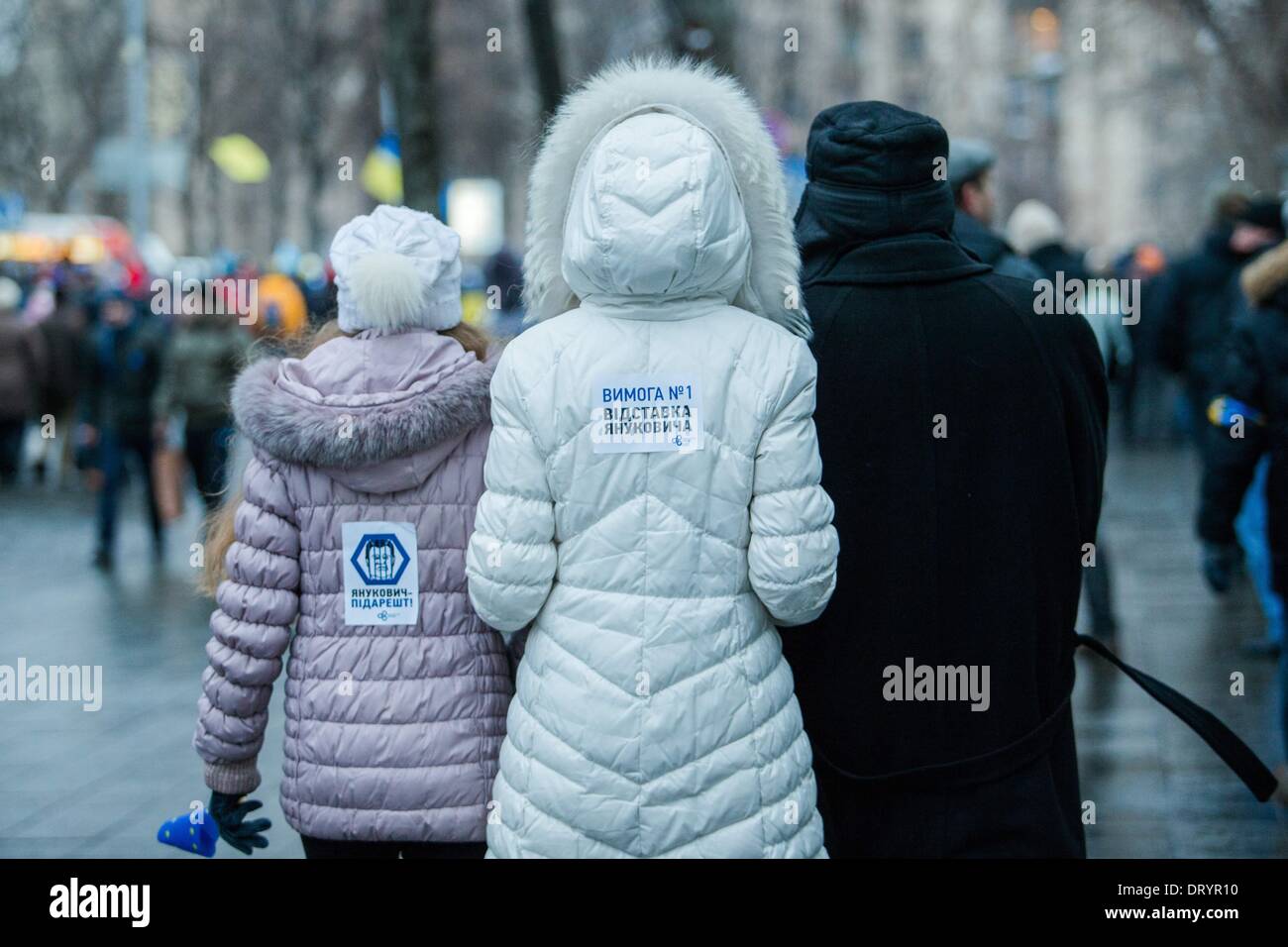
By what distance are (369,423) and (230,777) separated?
32.2 inches

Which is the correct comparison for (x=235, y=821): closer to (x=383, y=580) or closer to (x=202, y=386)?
(x=383, y=580)

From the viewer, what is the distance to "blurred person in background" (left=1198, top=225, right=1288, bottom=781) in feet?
18.6

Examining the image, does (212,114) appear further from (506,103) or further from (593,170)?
(593,170)

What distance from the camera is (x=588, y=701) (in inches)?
123

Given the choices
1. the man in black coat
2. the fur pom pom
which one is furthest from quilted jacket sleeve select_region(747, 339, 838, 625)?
the fur pom pom

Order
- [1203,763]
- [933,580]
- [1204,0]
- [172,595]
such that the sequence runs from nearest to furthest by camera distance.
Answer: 1. [933,580]
2. [1203,763]
3. [172,595]
4. [1204,0]

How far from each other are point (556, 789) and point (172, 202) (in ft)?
229

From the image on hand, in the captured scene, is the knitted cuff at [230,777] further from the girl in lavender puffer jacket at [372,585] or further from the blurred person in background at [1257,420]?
the blurred person in background at [1257,420]

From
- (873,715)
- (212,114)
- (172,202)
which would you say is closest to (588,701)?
(873,715)

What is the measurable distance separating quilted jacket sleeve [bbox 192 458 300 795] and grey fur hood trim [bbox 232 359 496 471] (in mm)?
104

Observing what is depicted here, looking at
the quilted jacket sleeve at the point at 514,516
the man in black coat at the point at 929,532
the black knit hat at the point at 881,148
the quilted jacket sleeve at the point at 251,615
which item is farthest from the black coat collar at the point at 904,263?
the quilted jacket sleeve at the point at 251,615

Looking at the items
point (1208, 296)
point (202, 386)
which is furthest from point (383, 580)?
point (1208, 296)

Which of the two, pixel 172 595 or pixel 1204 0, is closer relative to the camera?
pixel 172 595

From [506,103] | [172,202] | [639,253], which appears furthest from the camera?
[172,202]
